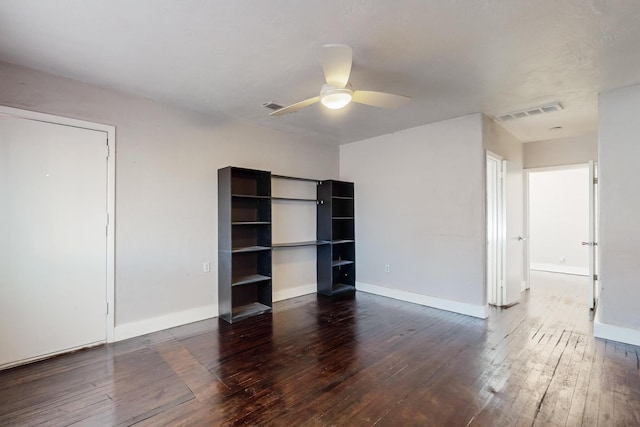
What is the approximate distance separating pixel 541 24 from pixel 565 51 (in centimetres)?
56

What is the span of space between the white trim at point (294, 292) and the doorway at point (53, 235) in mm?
2118

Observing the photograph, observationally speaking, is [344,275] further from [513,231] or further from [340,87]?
[340,87]

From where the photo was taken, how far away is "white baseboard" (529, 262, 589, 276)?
21.0 feet

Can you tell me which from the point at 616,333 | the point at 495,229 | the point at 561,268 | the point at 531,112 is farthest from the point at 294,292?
the point at 561,268

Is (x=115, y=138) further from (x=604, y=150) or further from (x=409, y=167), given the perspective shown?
(x=604, y=150)

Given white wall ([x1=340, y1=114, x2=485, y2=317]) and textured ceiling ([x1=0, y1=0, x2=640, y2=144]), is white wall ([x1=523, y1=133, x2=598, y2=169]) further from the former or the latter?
white wall ([x1=340, y1=114, x2=485, y2=317])

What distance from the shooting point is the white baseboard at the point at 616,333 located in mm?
2990

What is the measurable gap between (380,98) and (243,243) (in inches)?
105

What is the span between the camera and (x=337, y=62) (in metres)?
2.02

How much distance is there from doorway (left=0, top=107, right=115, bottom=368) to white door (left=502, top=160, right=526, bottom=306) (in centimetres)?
503

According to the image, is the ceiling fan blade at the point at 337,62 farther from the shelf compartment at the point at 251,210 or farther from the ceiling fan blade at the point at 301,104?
the shelf compartment at the point at 251,210

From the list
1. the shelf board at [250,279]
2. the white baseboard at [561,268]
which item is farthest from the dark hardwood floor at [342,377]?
the white baseboard at [561,268]

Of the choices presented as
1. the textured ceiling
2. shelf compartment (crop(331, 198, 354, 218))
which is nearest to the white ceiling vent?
the textured ceiling

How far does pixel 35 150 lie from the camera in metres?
2.72
